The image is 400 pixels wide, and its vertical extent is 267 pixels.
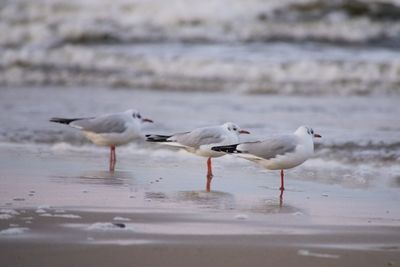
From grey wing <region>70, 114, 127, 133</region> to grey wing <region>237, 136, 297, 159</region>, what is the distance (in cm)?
145

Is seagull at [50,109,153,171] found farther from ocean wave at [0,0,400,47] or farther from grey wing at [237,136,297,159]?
ocean wave at [0,0,400,47]

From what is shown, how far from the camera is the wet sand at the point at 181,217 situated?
4453 mm

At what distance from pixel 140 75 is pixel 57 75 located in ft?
4.43

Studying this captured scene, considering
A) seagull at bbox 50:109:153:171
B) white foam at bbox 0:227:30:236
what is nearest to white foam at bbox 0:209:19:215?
white foam at bbox 0:227:30:236

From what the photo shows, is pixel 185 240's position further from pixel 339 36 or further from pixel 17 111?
pixel 339 36

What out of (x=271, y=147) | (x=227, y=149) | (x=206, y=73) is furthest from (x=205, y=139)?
(x=206, y=73)

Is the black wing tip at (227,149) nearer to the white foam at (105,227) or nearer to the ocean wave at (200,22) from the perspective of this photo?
the white foam at (105,227)

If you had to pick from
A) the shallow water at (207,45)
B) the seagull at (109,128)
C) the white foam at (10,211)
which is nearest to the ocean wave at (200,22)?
the shallow water at (207,45)

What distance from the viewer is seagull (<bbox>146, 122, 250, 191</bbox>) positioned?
7.18 metres

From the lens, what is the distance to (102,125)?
25.7 ft

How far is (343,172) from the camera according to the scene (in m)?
7.44

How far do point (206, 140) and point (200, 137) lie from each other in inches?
2.5

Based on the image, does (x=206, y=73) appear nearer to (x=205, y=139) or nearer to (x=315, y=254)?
(x=205, y=139)

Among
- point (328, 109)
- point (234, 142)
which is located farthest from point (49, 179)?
point (328, 109)
